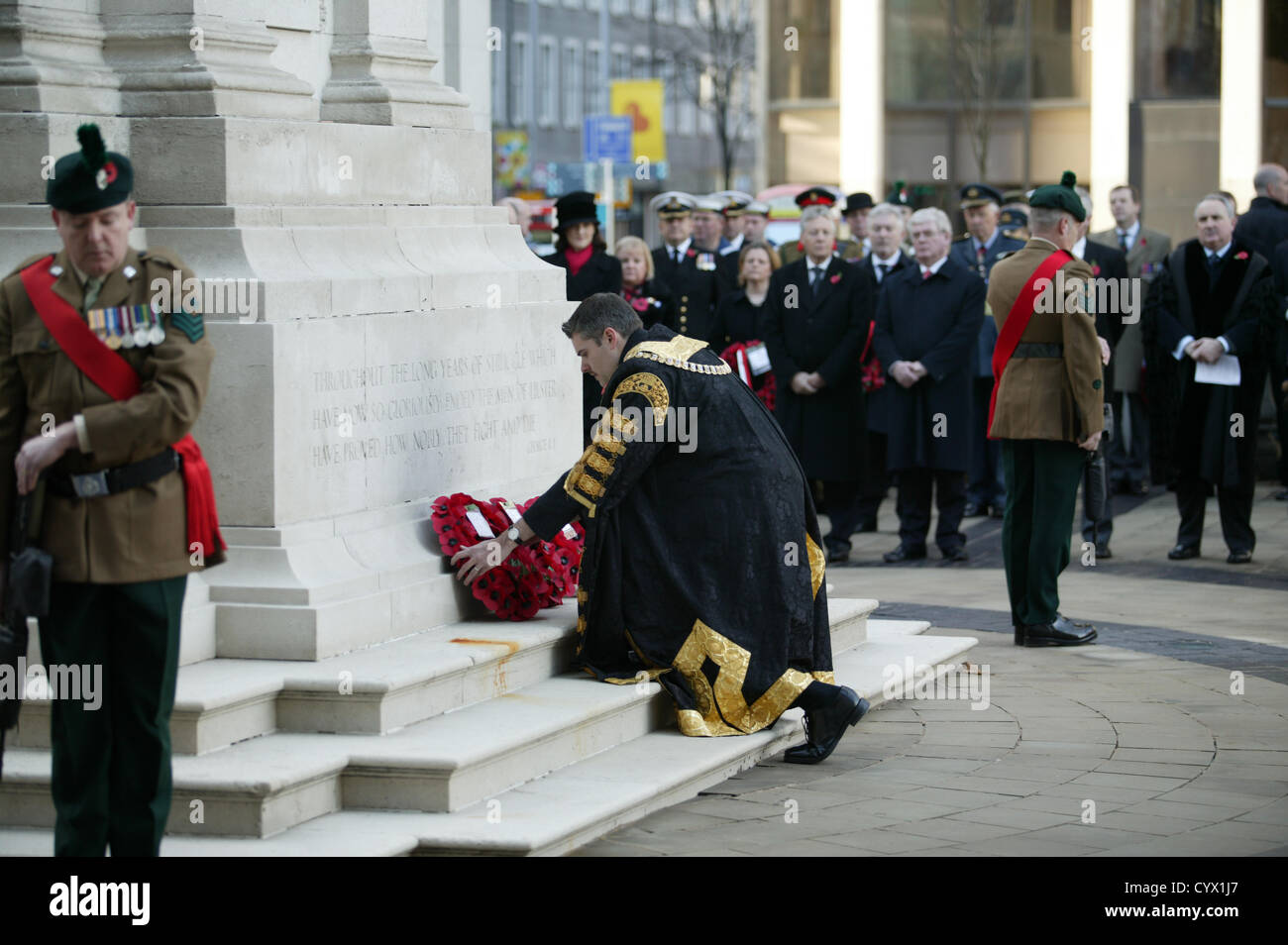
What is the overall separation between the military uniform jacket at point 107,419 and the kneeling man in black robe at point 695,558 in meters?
2.36

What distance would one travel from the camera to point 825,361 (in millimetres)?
13539

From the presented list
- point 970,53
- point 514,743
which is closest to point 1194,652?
point 514,743

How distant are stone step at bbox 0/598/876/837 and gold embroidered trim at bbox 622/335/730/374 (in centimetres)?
129

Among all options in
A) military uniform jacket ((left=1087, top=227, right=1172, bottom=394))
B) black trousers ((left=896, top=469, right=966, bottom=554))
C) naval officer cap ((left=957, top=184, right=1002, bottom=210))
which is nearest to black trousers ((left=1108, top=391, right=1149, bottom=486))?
military uniform jacket ((left=1087, top=227, right=1172, bottom=394))

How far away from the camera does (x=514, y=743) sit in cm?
692

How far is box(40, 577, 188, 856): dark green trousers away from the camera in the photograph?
5.59 metres

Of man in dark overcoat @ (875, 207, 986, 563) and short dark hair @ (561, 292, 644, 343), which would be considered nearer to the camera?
short dark hair @ (561, 292, 644, 343)

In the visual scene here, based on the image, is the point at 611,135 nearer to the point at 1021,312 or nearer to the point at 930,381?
the point at 930,381

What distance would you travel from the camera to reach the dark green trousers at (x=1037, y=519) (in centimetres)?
1011

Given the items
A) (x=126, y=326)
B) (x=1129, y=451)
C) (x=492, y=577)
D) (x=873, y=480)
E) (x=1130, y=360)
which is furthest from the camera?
(x=1129, y=451)

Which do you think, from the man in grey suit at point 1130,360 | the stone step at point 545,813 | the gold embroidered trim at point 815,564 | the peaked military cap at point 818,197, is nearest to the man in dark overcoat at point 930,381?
the man in grey suit at point 1130,360

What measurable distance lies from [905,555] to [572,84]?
51707 mm

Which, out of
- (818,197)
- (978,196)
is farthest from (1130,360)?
(818,197)

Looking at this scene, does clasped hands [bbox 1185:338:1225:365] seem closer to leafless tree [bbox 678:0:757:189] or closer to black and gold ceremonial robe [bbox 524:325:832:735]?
black and gold ceremonial robe [bbox 524:325:832:735]
